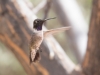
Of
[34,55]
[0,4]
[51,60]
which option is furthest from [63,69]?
[34,55]

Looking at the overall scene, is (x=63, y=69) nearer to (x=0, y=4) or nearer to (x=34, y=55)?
(x=0, y=4)

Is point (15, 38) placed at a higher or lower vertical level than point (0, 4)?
lower

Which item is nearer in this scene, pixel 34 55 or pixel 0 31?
pixel 34 55

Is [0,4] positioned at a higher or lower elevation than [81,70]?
higher

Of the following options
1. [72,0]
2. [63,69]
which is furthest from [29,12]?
[72,0]

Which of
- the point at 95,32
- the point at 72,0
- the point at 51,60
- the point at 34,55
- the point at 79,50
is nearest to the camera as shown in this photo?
the point at 34,55

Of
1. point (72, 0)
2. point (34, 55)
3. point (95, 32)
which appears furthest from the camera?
point (72, 0)

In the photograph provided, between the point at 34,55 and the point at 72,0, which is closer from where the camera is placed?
the point at 34,55

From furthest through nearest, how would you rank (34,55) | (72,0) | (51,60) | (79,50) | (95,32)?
(72,0) < (79,50) < (51,60) < (95,32) < (34,55)

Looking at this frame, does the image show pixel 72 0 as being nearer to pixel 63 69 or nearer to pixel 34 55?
pixel 63 69

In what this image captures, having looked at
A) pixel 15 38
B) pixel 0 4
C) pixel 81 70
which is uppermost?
pixel 0 4
